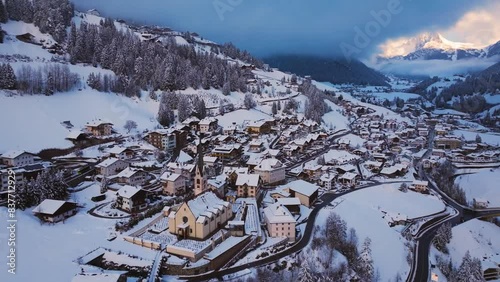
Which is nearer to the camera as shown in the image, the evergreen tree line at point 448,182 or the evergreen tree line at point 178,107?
the evergreen tree line at point 448,182

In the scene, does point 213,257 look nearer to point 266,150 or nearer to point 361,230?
point 361,230

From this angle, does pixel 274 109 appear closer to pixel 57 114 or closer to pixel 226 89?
pixel 226 89

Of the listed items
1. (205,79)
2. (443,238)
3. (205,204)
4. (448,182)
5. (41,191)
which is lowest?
(443,238)

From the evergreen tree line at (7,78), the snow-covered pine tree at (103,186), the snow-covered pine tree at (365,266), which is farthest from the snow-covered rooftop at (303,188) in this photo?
the evergreen tree line at (7,78)

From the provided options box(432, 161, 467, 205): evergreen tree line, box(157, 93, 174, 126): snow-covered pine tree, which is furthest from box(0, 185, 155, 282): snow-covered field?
box(432, 161, 467, 205): evergreen tree line

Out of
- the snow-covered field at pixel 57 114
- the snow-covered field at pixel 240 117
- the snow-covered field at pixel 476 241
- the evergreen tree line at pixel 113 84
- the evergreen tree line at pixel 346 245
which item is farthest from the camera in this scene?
the snow-covered field at pixel 240 117

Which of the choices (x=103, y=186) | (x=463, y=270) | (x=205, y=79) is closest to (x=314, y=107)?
(x=205, y=79)

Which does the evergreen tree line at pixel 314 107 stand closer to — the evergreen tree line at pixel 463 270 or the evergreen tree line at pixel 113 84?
the evergreen tree line at pixel 113 84
